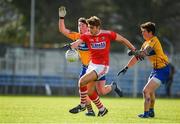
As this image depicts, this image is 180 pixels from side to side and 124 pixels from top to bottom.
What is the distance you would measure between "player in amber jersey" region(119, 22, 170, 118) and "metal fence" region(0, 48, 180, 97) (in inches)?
819

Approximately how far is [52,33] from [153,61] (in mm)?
41148

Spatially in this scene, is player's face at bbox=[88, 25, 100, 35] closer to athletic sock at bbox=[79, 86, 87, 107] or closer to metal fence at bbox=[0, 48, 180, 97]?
athletic sock at bbox=[79, 86, 87, 107]

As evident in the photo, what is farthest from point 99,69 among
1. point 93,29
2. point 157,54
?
point 157,54

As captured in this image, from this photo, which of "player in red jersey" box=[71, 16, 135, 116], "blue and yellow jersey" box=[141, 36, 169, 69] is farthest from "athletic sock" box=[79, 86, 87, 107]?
"blue and yellow jersey" box=[141, 36, 169, 69]

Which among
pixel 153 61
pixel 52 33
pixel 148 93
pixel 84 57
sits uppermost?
pixel 52 33

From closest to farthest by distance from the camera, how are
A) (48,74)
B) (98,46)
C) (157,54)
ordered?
(98,46), (157,54), (48,74)

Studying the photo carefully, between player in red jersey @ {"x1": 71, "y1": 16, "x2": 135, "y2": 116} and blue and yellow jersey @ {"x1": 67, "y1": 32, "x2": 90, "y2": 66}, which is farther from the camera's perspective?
blue and yellow jersey @ {"x1": 67, "y1": 32, "x2": 90, "y2": 66}

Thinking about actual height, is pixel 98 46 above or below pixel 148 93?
above

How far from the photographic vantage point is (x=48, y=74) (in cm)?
4034

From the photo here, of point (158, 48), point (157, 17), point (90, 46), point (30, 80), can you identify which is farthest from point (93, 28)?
point (157, 17)

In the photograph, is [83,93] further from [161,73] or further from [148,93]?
[161,73]

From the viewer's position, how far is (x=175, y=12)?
60125 millimetres

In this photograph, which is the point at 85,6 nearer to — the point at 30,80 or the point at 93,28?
the point at 30,80

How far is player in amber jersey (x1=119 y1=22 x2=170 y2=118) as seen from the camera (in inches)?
712
